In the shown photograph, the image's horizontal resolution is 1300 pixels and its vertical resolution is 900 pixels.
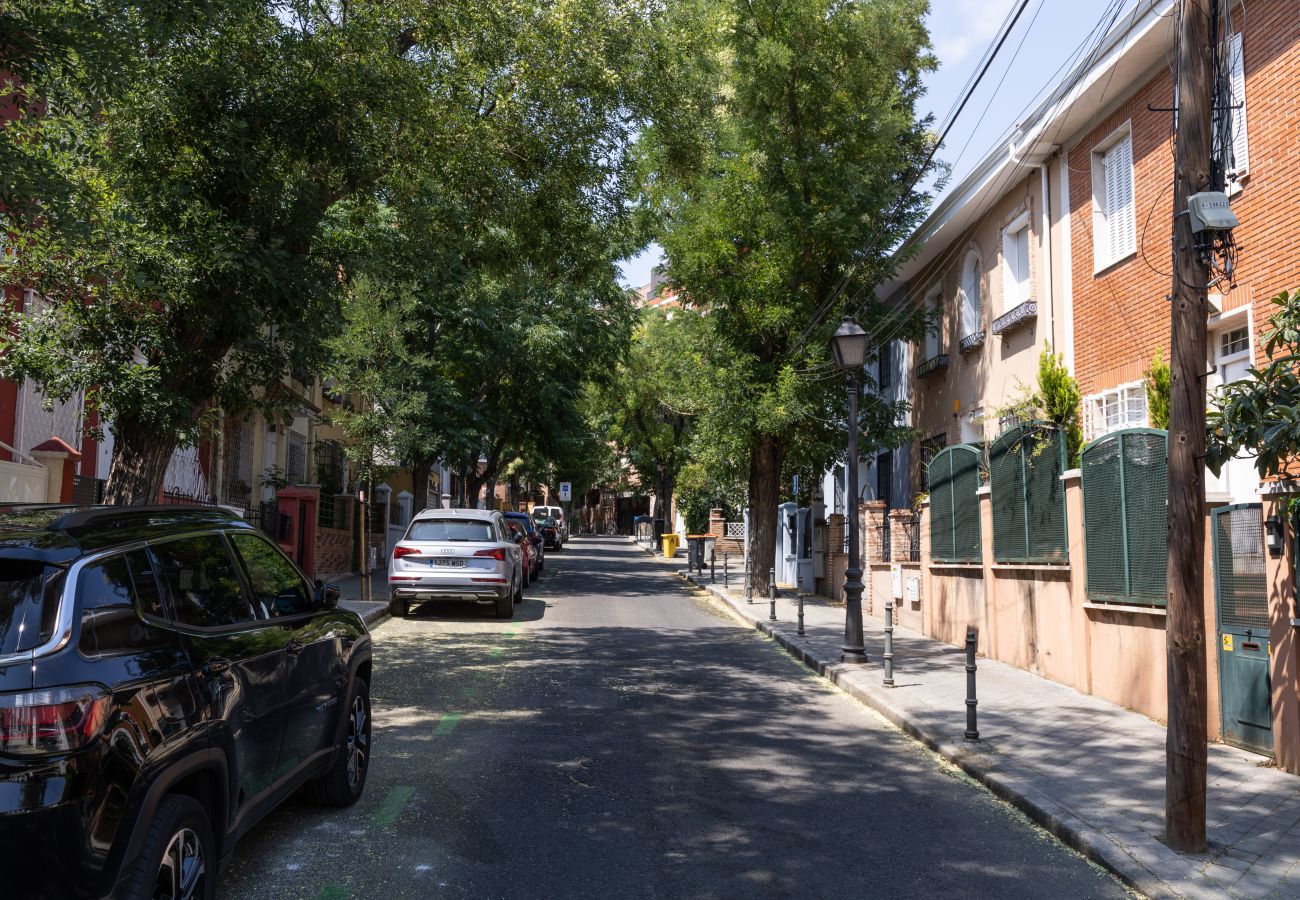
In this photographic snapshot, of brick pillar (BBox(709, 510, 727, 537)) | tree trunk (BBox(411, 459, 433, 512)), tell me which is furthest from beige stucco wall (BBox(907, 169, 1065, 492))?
brick pillar (BBox(709, 510, 727, 537))

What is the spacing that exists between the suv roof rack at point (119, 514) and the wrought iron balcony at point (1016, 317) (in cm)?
1250

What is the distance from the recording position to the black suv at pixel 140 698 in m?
2.97

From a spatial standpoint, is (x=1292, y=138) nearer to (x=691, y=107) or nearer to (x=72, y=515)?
(x=691, y=107)

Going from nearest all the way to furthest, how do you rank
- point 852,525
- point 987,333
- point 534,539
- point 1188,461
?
point 1188,461 → point 852,525 → point 987,333 → point 534,539

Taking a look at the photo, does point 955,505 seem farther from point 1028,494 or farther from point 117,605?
point 117,605

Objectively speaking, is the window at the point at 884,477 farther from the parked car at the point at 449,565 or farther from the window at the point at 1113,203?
the window at the point at 1113,203

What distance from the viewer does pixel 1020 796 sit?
6406 millimetres

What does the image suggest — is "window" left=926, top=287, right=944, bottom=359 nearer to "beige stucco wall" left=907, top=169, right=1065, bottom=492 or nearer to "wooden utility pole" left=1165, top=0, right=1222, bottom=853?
"beige stucco wall" left=907, top=169, right=1065, bottom=492

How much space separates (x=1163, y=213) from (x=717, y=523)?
32.9 metres

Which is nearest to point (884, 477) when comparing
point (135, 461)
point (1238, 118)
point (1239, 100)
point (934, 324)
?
point (934, 324)

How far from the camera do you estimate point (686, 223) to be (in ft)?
69.7

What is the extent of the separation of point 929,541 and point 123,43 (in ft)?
40.2

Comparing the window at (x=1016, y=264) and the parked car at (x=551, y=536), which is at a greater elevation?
the window at (x=1016, y=264)

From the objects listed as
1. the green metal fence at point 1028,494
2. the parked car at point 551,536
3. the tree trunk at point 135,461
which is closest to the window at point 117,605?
the tree trunk at point 135,461
